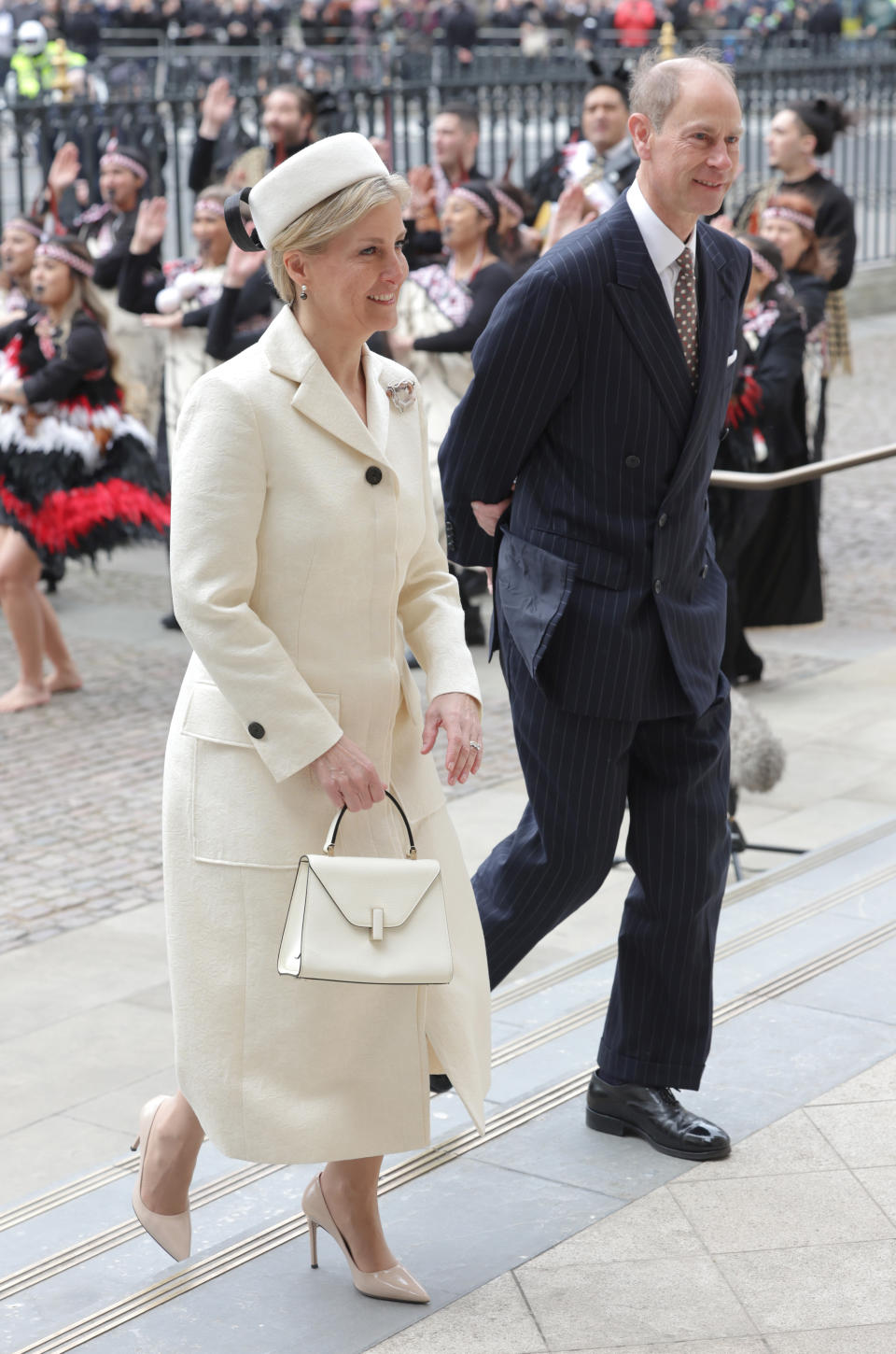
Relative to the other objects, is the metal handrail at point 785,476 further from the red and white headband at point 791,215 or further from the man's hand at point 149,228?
the man's hand at point 149,228

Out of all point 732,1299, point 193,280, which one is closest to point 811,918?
point 732,1299

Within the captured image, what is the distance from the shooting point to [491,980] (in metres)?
3.77

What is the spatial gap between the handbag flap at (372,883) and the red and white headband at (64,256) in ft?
18.6

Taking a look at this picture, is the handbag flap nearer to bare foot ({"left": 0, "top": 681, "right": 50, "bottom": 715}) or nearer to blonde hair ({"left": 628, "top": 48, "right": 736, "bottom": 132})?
blonde hair ({"left": 628, "top": 48, "right": 736, "bottom": 132})

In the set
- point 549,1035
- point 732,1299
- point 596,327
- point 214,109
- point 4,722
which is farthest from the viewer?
point 214,109

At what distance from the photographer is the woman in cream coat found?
9.34ft

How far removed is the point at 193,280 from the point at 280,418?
616cm

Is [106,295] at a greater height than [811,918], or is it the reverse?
[106,295]

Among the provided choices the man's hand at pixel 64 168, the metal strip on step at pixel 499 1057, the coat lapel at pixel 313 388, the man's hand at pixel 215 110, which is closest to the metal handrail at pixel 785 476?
the metal strip on step at pixel 499 1057

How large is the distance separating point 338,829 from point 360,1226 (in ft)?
2.19

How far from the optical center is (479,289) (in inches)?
325

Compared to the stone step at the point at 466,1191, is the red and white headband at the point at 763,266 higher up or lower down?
higher up

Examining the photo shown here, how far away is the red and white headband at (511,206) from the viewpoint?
8.88 metres

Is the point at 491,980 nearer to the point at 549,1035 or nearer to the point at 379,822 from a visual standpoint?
the point at 549,1035
